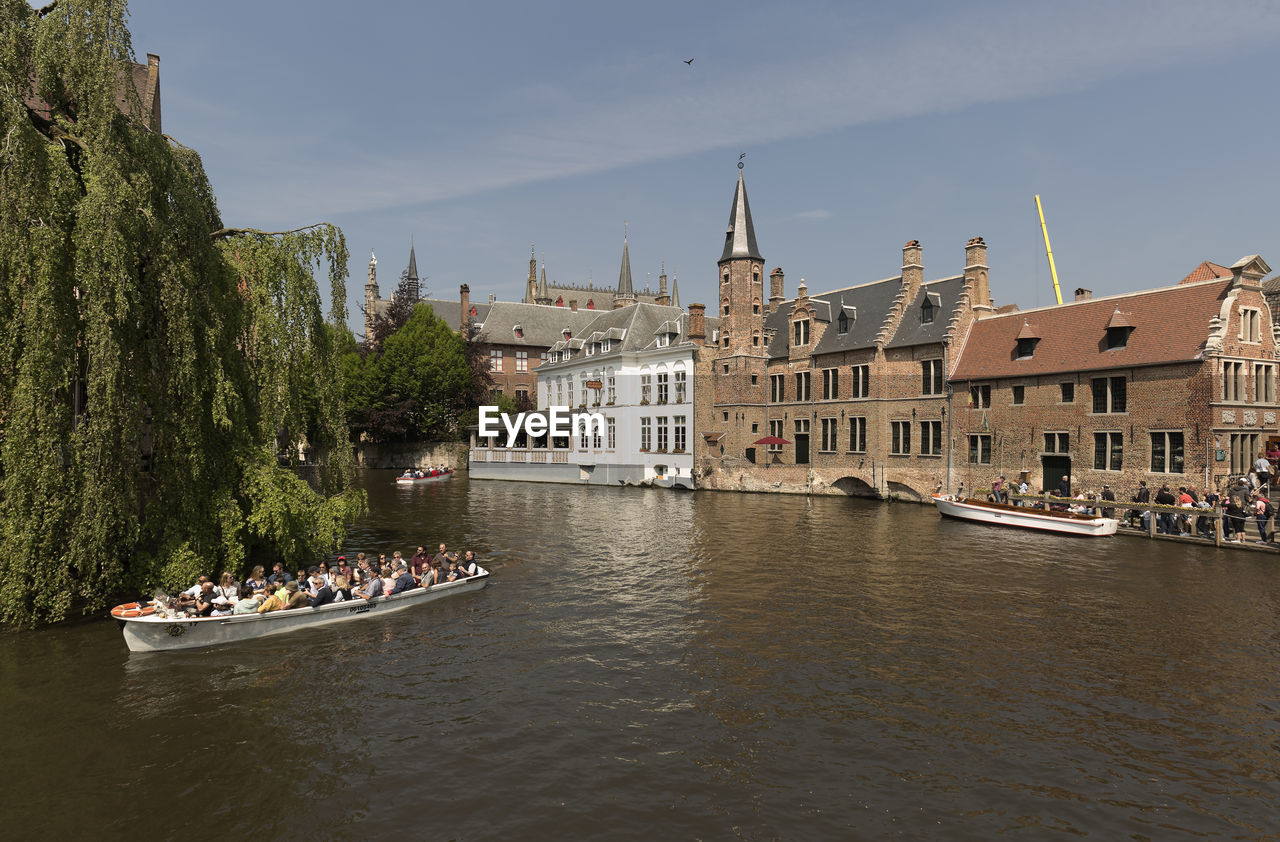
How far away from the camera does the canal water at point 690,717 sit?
984 cm

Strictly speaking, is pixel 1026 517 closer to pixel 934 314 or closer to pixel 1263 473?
pixel 1263 473

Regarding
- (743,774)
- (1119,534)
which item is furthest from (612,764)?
(1119,534)

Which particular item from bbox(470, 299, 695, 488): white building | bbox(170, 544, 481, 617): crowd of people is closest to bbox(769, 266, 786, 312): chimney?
bbox(470, 299, 695, 488): white building

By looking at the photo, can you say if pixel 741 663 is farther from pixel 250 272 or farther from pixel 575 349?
pixel 575 349

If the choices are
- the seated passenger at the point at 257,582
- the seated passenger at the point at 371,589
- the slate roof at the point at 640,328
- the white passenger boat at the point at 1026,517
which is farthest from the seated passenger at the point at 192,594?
the slate roof at the point at 640,328

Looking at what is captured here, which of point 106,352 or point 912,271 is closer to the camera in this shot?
point 106,352

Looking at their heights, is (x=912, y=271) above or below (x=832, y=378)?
above

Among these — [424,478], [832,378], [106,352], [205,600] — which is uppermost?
[832,378]

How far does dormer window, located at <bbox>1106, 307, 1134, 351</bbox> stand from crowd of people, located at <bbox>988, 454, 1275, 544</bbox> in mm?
6510

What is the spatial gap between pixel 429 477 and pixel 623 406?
17.3m

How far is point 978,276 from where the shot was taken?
1617 inches

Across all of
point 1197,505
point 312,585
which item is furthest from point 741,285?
point 312,585

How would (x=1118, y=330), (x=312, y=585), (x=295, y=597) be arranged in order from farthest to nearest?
1. (x=1118, y=330)
2. (x=312, y=585)
3. (x=295, y=597)

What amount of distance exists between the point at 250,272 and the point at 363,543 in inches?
534
